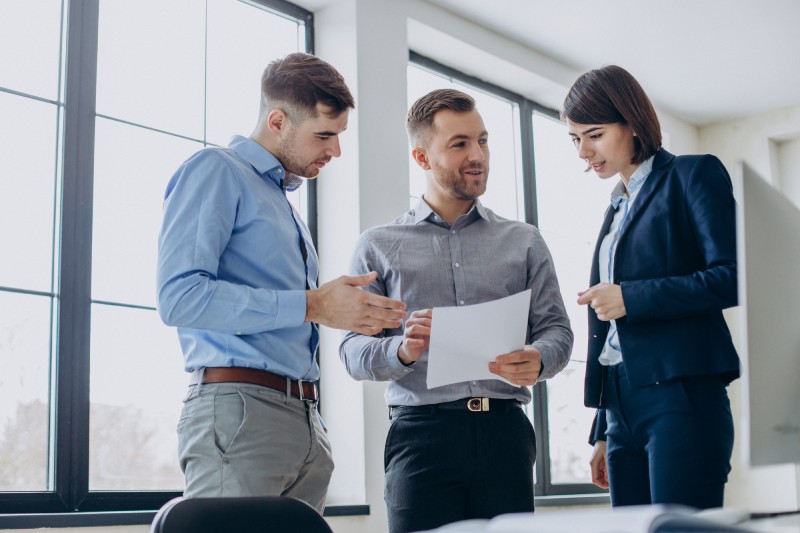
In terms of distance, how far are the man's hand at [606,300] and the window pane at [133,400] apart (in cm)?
165

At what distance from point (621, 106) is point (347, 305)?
796 millimetres

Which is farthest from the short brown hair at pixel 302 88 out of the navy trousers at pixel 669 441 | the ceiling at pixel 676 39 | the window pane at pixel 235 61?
the ceiling at pixel 676 39

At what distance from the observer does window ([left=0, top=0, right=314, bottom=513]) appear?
270cm

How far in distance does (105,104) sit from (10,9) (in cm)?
41

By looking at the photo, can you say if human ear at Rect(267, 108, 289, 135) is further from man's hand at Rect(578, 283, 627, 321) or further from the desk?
the desk

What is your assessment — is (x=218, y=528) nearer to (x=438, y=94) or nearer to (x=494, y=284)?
(x=494, y=284)

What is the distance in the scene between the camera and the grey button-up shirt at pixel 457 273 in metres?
2.16

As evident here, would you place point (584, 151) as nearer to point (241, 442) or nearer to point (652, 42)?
point (241, 442)

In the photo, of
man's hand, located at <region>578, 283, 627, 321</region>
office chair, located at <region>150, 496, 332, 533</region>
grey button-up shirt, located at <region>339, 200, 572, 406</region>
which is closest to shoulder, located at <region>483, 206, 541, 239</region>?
grey button-up shirt, located at <region>339, 200, 572, 406</region>

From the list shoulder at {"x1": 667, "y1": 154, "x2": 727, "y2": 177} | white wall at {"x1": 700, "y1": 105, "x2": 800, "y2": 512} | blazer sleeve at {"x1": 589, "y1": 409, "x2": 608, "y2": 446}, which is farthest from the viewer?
white wall at {"x1": 700, "y1": 105, "x2": 800, "y2": 512}

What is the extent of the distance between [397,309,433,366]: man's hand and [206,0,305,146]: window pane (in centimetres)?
174

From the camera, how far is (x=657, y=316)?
1.89 m

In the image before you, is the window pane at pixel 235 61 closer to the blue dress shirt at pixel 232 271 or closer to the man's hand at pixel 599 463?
the blue dress shirt at pixel 232 271

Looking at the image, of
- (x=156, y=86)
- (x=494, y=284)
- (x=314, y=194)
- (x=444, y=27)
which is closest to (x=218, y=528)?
(x=494, y=284)
